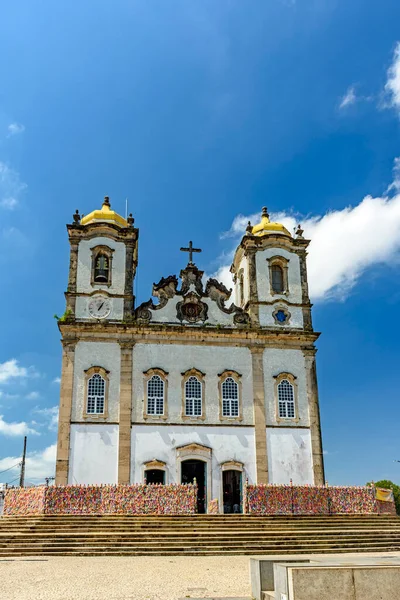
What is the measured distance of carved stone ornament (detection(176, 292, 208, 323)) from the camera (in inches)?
1079

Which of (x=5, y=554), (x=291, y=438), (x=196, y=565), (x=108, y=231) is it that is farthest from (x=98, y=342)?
(x=196, y=565)

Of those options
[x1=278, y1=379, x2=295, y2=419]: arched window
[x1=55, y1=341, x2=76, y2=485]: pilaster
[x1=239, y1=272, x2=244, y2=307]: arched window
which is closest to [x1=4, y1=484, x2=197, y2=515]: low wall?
[x1=55, y1=341, x2=76, y2=485]: pilaster

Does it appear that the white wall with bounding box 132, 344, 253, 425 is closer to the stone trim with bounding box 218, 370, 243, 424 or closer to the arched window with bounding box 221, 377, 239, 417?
the stone trim with bounding box 218, 370, 243, 424

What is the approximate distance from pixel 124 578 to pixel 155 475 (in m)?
12.9

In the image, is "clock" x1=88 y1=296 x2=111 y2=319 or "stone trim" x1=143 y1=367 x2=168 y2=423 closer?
"stone trim" x1=143 y1=367 x2=168 y2=423

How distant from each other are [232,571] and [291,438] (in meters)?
Result: 13.5

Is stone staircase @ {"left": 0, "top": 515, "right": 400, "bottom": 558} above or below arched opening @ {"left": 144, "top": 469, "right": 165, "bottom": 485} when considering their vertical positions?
below

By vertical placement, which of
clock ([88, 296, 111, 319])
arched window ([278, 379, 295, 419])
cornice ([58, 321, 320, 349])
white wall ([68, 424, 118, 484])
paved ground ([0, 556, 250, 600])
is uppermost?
clock ([88, 296, 111, 319])

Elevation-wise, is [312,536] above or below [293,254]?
below

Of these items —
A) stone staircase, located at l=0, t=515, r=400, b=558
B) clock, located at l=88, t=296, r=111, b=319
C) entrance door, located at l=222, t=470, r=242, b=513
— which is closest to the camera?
stone staircase, located at l=0, t=515, r=400, b=558

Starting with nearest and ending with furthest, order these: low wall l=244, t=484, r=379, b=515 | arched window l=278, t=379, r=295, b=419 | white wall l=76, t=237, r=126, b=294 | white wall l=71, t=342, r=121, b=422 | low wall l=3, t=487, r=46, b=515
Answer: low wall l=3, t=487, r=46, b=515 → low wall l=244, t=484, r=379, b=515 → white wall l=71, t=342, r=121, b=422 → arched window l=278, t=379, r=295, b=419 → white wall l=76, t=237, r=126, b=294

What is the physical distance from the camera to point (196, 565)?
1370 cm

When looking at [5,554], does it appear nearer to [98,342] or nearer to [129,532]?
[129,532]

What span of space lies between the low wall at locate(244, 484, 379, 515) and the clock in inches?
414
